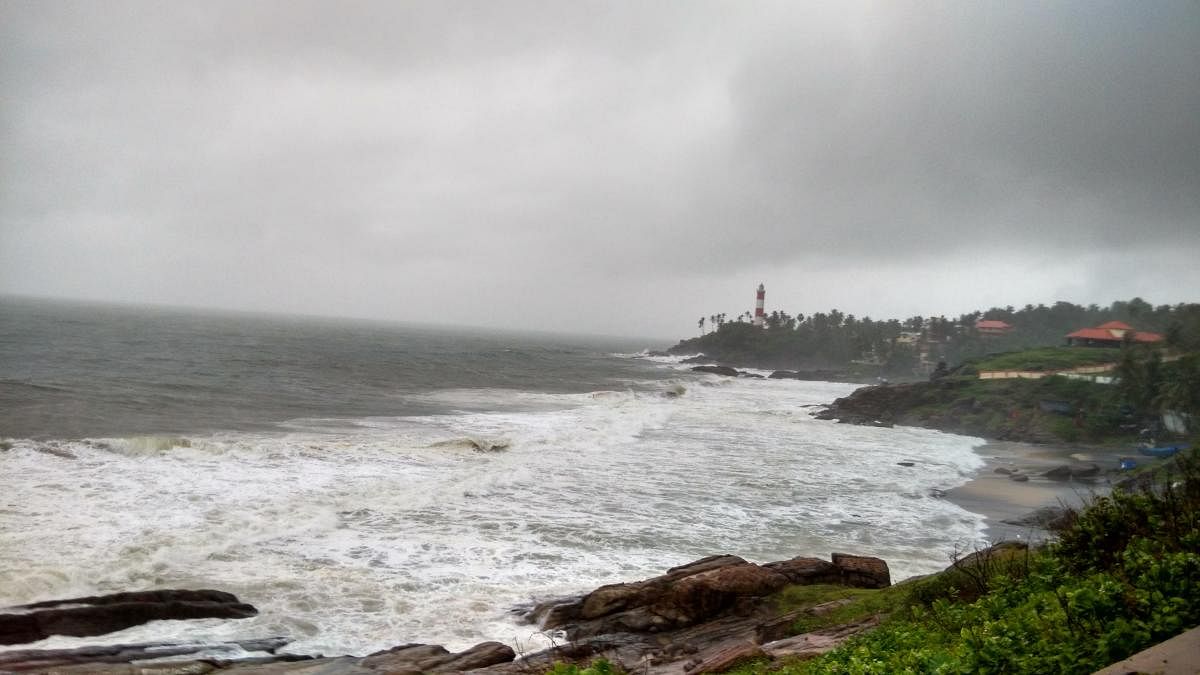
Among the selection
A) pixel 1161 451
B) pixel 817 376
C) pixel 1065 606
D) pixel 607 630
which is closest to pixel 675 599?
pixel 607 630

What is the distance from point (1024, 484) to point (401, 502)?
29763 mm

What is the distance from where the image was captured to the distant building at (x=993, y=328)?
425 feet

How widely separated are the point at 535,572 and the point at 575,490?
8.48 m

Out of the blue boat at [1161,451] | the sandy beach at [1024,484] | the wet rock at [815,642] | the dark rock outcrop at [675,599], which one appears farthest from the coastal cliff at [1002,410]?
the wet rock at [815,642]

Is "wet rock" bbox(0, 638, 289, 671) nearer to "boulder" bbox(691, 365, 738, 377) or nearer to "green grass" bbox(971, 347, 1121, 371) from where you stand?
"green grass" bbox(971, 347, 1121, 371)

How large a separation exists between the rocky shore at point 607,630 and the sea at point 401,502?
587mm

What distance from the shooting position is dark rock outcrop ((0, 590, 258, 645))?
38.7 ft

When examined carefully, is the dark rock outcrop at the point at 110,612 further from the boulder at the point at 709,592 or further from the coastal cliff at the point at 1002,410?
the coastal cliff at the point at 1002,410

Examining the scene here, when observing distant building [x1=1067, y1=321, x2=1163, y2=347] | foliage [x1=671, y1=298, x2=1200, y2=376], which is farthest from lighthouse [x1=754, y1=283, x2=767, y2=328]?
distant building [x1=1067, y1=321, x2=1163, y2=347]

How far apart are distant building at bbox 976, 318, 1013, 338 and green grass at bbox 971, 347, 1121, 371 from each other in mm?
47839

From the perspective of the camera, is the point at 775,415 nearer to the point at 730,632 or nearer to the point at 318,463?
the point at 318,463

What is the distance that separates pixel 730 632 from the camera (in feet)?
40.1

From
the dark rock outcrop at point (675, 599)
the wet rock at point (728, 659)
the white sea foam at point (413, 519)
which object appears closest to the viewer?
the wet rock at point (728, 659)

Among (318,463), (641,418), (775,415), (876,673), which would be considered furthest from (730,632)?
(775,415)
